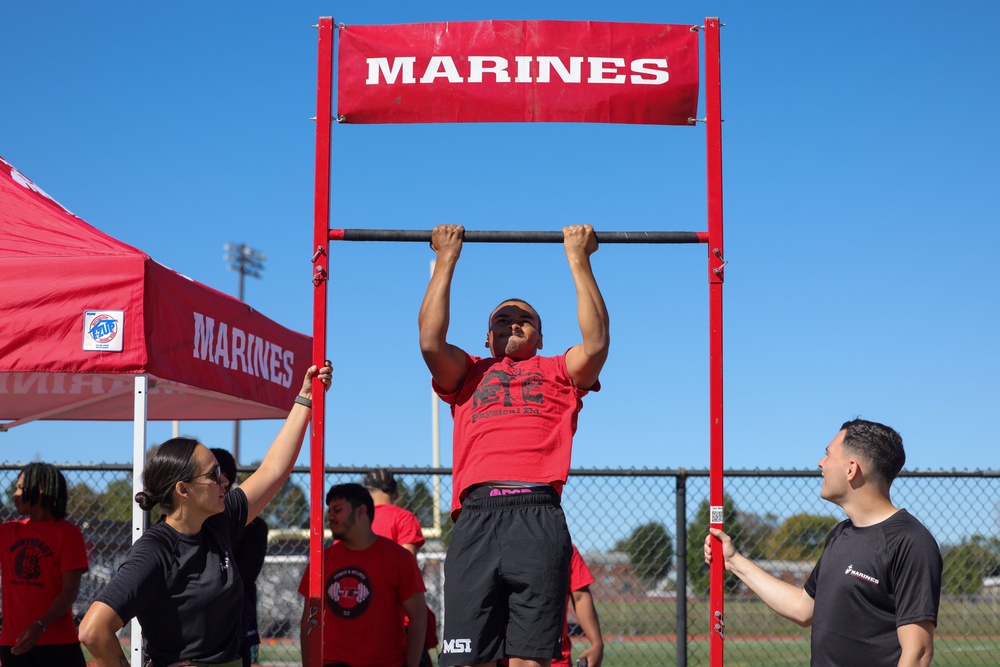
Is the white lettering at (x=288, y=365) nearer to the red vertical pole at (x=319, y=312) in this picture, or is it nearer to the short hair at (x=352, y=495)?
the short hair at (x=352, y=495)

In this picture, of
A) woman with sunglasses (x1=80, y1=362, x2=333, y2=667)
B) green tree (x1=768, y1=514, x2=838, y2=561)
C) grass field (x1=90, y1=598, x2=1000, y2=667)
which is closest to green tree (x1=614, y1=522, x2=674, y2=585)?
grass field (x1=90, y1=598, x2=1000, y2=667)

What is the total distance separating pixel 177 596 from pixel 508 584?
1.12 m

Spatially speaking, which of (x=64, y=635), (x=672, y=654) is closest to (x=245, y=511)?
(x=64, y=635)

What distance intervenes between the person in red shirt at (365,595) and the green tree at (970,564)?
16.2 ft

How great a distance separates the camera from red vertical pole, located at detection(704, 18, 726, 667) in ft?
12.7

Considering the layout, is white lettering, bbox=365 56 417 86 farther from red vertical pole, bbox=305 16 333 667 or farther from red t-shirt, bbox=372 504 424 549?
red t-shirt, bbox=372 504 424 549

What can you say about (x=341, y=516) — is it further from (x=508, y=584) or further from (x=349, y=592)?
(x=508, y=584)

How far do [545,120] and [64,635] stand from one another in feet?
13.0

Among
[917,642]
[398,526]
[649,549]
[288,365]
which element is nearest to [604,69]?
[917,642]

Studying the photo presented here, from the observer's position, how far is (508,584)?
3779 millimetres

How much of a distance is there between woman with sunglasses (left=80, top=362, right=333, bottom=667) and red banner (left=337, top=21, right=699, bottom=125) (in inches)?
60.1

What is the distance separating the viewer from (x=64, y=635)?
19.4ft

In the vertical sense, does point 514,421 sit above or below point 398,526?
above

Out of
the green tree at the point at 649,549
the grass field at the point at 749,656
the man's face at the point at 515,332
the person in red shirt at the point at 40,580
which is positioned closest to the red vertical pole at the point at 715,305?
the man's face at the point at 515,332
